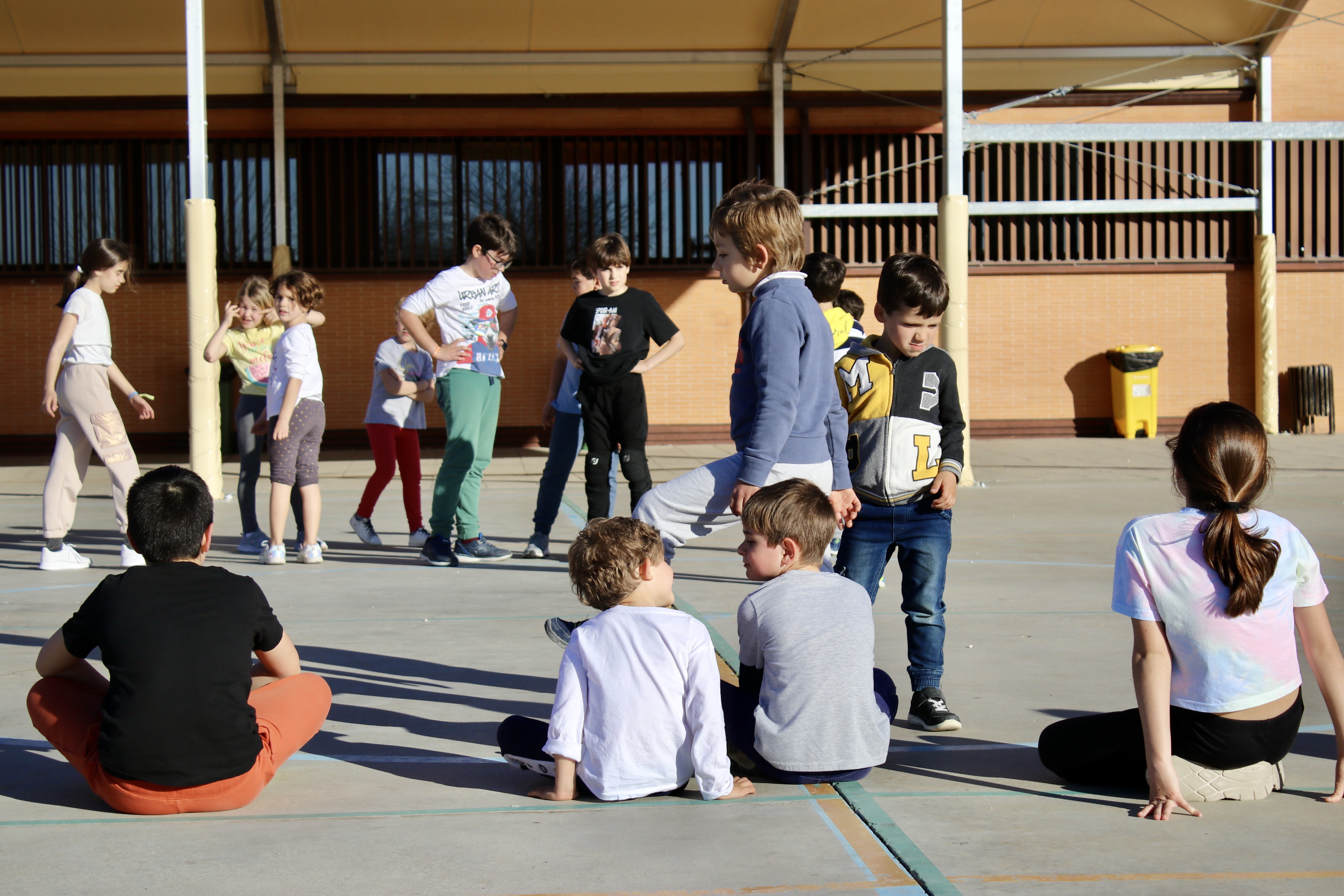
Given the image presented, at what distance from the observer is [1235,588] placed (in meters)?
3.20

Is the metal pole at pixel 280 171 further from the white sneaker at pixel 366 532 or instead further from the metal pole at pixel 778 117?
the white sneaker at pixel 366 532

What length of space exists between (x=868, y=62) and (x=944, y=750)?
14.6 meters

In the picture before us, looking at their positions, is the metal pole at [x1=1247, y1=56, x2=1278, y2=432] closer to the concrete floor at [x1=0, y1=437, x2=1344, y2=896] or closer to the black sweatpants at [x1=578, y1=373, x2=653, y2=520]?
the concrete floor at [x1=0, y1=437, x2=1344, y2=896]

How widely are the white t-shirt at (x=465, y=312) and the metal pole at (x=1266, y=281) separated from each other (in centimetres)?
1311

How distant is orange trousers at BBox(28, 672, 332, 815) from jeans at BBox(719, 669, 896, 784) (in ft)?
3.69

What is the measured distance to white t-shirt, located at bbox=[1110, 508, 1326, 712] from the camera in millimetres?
3234

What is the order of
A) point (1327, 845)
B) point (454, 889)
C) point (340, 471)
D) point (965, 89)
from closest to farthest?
point (454, 889) < point (1327, 845) < point (340, 471) < point (965, 89)

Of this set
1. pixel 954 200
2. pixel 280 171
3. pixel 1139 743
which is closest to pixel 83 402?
pixel 1139 743

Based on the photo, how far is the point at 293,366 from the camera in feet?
24.2

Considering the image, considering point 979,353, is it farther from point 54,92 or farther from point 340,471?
point 54,92

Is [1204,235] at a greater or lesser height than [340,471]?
greater

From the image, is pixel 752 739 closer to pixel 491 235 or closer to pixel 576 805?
pixel 576 805

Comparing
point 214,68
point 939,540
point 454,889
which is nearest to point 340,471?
point 214,68

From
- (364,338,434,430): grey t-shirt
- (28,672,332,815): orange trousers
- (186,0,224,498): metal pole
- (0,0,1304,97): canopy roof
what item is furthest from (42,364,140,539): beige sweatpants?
(0,0,1304,97): canopy roof
